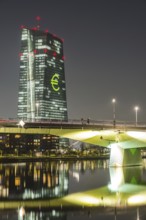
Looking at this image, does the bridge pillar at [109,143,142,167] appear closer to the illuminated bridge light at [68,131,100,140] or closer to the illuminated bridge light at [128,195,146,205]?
the illuminated bridge light at [68,131,100,140]

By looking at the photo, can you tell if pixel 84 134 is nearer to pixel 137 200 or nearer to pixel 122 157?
pixel 122 157

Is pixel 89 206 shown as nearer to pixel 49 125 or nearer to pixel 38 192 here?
pixel 38 192

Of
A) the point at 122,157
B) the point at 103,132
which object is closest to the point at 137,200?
the point at 103,132

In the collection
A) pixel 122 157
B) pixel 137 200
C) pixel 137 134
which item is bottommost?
pixel 122 157

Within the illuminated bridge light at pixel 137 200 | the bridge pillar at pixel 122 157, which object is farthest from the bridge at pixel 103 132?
the illuminated bridge light at pixel 137 200

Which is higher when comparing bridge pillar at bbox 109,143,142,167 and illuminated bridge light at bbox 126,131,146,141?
illuminated bridge light at bbox 126,131,146,141

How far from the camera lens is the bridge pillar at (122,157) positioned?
107 metres

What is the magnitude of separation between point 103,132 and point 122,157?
1794 cm

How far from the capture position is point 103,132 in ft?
309

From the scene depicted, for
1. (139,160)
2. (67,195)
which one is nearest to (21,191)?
(67,195)

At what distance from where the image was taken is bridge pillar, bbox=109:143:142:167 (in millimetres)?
106938

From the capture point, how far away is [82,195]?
49.2m

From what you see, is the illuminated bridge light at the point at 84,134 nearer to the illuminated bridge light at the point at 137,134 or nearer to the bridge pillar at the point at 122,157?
the illuminated bridge light at the point at 137,134

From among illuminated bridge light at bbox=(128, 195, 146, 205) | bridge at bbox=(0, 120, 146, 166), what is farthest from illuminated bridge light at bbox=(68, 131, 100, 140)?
illuminated bridge light at bbox=(128, 195, 146, 205)
